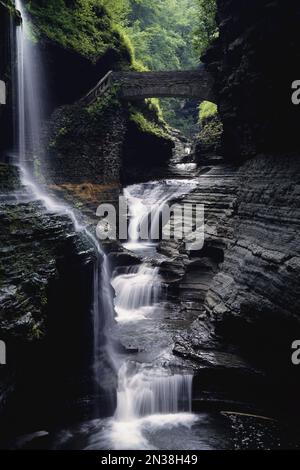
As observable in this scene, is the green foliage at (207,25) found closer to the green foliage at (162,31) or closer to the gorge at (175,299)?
the gorge at (175,299)

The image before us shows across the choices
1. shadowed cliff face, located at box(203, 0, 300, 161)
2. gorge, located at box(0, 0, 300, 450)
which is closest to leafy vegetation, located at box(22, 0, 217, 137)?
gorge, located at box(0, 0, 300, 450)

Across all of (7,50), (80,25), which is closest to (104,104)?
(80,25)

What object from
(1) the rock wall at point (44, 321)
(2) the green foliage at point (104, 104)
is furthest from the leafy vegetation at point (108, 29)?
(1) the rock wall at point (44, 321)

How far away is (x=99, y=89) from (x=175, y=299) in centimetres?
1252

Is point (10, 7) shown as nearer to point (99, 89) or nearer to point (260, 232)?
point (99, 89)

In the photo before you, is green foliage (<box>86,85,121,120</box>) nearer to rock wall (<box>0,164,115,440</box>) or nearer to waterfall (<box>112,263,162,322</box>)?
waterfall (<box>112,263,162,322</box>)

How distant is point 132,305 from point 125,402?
4.29 metres

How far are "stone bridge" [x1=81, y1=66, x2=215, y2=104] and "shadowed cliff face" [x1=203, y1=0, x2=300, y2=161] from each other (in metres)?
5.44

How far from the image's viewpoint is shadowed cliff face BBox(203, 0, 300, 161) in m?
8.30

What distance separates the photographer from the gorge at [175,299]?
20.6ft

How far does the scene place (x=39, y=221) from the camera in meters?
7.33

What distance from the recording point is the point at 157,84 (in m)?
18.7
